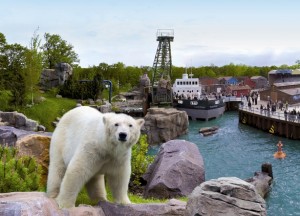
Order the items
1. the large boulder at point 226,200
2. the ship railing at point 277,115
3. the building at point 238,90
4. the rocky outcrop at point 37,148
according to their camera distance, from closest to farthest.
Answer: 1. the large boulder at point 226,200
2. the rocky outcrop at point 37,148
3. the ship railing at point 277,115
4. the building at point 238,90

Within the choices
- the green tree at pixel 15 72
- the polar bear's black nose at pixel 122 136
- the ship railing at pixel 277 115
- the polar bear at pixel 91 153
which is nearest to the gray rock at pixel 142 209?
the polar bear at pixel 91 153

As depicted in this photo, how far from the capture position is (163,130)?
41750 mm

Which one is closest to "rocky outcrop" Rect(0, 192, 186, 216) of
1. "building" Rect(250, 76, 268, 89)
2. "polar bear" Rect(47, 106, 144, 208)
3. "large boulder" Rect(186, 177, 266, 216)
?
"polar bear" Rect(47, 106, 144, 208)

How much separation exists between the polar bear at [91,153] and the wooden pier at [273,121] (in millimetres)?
35674

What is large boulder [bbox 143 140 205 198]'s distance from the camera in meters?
12.8

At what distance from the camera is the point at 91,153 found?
20.2 feet

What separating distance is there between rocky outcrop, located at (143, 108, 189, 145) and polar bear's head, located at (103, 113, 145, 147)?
34157mm

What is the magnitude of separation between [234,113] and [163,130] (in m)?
30.3

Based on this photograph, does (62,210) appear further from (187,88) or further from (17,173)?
(187,88)

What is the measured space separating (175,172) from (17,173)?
638cm

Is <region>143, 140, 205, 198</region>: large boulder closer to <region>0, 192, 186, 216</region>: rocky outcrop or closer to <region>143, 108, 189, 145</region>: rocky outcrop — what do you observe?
<region>0, 192, 186, 216</region>: rocky outcrop

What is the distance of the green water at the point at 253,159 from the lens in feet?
67.8

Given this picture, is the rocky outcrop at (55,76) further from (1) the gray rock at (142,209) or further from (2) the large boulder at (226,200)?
(2) the large boulder at (226,200)

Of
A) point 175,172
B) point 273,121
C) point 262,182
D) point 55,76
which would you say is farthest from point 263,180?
point 55,76
